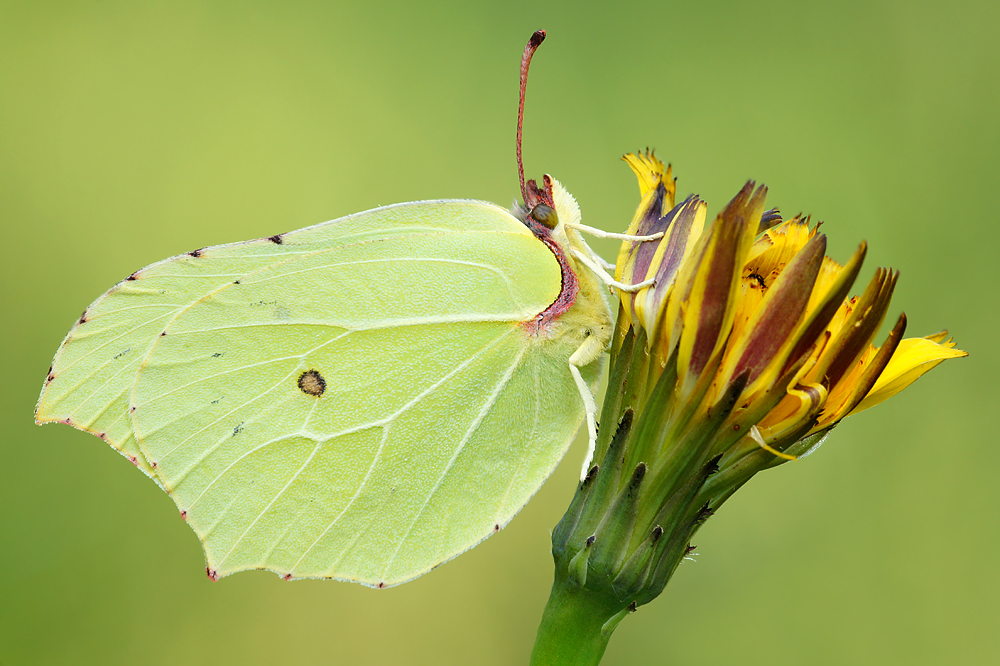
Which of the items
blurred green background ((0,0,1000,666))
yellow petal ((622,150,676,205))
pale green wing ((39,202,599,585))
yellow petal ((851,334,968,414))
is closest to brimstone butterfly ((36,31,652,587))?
pale green wing ((39,202,599,585))

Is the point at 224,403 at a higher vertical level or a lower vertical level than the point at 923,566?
higher

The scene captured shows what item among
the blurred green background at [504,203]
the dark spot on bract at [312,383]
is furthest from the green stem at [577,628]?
the blurred green background at [504,203]

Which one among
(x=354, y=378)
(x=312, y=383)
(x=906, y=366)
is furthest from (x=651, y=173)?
(x=312, y=383)

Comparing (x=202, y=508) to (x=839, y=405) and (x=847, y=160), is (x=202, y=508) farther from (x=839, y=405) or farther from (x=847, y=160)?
(x=847, y=160)

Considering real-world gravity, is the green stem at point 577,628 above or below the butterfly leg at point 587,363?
below

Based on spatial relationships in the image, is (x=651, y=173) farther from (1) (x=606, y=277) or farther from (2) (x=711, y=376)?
(2) (x=711, y=376)

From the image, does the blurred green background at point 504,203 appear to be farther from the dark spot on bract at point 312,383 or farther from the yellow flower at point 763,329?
the yellow flower at point 763,329

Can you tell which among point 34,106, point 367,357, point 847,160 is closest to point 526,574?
point 367,357

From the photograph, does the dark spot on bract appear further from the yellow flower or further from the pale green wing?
the yellow flower
